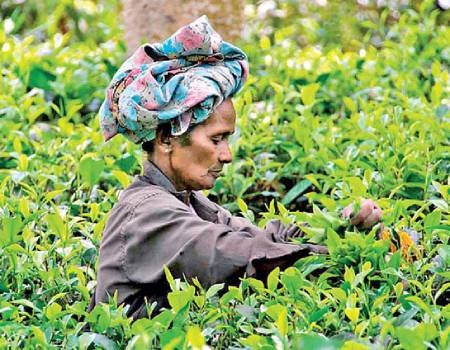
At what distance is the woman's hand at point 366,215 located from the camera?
9.95 ft

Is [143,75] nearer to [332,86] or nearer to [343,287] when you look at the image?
[343,287]

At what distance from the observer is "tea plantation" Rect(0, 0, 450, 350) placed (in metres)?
2.70

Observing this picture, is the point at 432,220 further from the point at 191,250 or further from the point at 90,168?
the point at 90,168

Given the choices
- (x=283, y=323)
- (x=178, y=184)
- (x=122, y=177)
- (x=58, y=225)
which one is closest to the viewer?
(x=283, y=323)

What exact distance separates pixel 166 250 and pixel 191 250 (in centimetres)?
9

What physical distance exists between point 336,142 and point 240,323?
74.8 inches

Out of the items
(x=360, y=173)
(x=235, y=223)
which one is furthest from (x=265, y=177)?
(x=235, y=223)

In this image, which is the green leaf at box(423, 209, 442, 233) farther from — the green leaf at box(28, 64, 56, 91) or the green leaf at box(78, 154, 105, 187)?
the green leaf at box(28, 64, 56, 91)

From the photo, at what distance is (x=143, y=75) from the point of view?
129 inches

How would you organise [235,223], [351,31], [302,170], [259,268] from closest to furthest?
1. [259,268]
2. [235,223]
3. [302,170]
4. [351,31]

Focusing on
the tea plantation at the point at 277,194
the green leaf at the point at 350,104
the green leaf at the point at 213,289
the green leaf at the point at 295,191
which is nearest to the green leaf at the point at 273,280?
the tea plantation at the point at 277,194

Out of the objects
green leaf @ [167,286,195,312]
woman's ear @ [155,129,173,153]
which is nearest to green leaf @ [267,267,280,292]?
green leaf @ [167,286,195,312]

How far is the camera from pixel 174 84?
326 cm

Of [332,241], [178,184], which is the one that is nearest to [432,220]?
[332,241]
